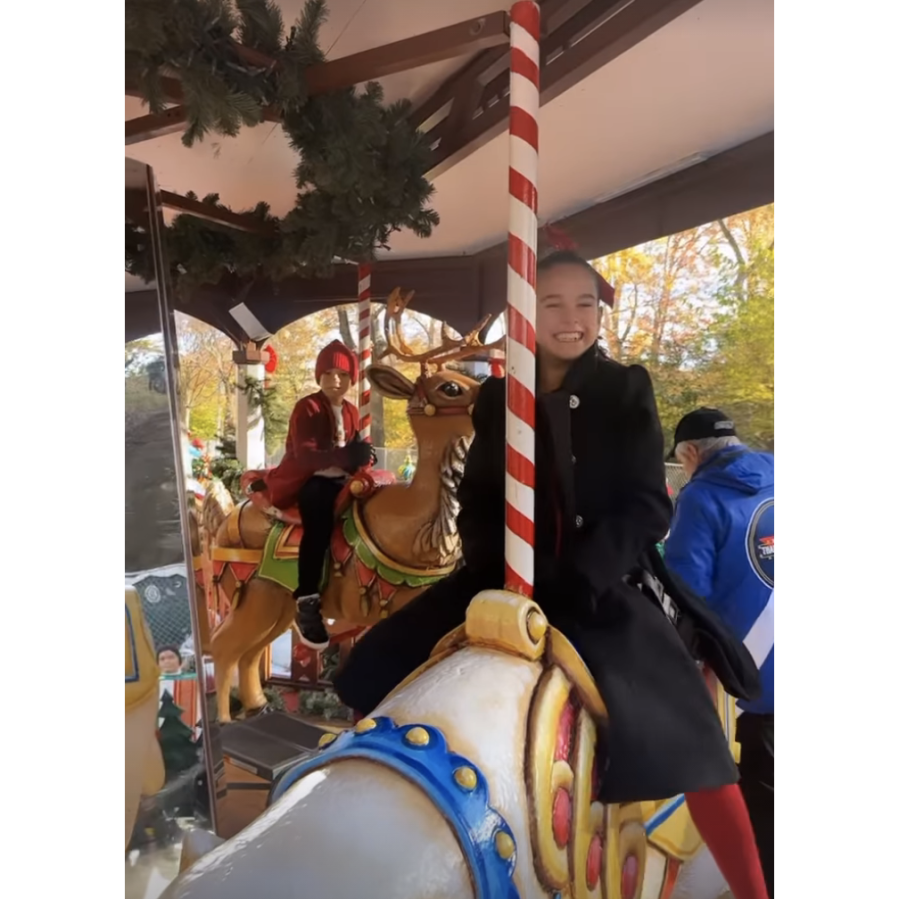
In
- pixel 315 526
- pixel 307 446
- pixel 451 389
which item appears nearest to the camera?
pixel 451 389

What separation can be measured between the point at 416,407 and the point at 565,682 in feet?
1.32

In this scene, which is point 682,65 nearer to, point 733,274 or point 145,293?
point 733,274

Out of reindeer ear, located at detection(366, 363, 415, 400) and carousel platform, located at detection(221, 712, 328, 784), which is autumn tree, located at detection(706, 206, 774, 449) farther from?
carousel platform, located at detection(221, 712, 328, 784)

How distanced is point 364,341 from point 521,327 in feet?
0.85

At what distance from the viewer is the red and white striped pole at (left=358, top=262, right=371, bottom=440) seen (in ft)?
3.30

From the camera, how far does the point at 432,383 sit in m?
0.97

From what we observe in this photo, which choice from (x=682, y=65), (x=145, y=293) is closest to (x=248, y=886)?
(x=145, y=293)

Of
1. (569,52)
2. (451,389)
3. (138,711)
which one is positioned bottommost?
(138,711)

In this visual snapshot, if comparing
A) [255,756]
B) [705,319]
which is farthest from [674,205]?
[255,756]

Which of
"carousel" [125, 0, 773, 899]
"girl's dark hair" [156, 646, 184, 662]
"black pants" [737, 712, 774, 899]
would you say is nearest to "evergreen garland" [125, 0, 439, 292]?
"carousel" [125, 0, 773, 899]

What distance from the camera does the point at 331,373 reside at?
1.02 meters

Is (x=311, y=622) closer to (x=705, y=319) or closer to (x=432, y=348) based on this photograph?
(x=432, y=348)

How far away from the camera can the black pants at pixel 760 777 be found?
893 millimetres

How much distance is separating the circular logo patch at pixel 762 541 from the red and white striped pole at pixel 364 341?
534 mm
